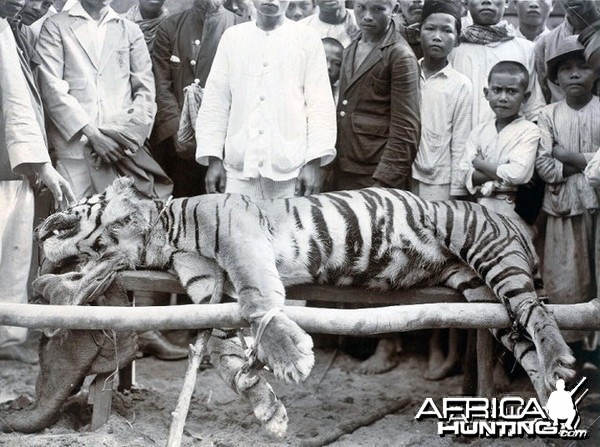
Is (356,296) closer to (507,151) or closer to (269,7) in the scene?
(507,151)

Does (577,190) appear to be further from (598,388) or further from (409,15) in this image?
(409,15)

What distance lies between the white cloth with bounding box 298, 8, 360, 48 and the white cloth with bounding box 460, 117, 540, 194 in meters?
0.64

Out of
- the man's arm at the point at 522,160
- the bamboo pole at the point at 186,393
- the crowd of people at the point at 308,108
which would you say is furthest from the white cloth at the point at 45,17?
the man's arm at the point at 522,160

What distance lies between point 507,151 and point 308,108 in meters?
0.77

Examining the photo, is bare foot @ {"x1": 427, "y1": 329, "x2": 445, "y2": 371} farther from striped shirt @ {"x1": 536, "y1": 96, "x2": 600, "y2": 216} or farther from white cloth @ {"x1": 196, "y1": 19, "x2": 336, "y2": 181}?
white cloth @ {"x1": 196, "y1": 19, "x2": 336, "y2": 181}

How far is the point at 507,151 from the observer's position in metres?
3.08

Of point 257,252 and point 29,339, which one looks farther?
point 29,339

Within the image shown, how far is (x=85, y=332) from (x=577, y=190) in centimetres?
190

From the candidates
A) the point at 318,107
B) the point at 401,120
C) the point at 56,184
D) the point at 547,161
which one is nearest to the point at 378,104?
the point at 401,120

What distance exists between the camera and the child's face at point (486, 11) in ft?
10.3

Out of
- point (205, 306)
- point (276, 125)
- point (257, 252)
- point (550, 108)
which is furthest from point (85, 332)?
point (550, 108)

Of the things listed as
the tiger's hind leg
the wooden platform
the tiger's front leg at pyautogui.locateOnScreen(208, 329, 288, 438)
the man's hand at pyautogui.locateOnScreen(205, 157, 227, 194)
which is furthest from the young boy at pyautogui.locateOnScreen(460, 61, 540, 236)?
the tiger's front leg at pyautogui.locateOnScreen(208, 329, 288, 438)

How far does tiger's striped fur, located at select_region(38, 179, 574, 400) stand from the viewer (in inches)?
114

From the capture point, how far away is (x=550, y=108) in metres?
3.11
